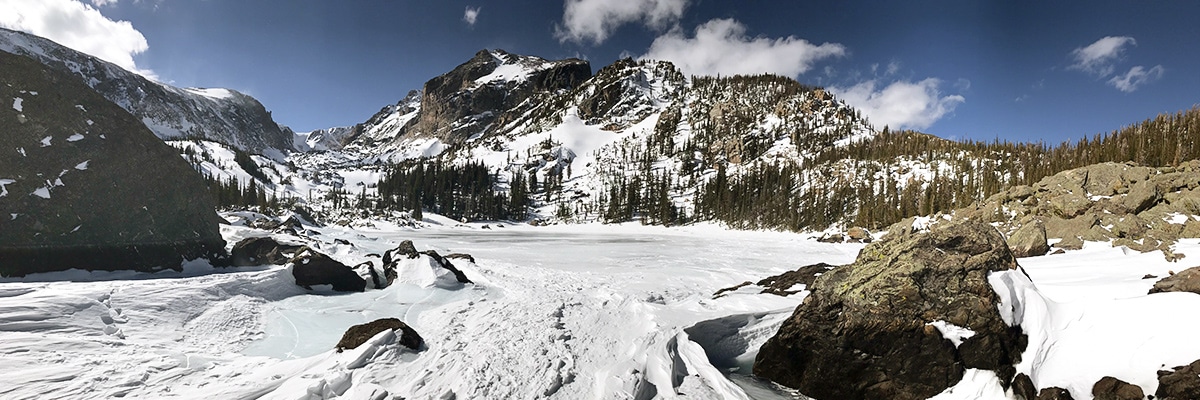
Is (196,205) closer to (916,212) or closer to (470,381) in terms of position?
(470,381)

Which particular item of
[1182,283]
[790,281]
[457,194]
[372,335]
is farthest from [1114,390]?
[457,194]

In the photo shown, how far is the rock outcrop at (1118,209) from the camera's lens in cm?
1206

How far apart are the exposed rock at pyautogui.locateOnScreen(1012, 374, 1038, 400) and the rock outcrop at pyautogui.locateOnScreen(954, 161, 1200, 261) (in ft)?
19.6

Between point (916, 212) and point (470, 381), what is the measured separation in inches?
1870

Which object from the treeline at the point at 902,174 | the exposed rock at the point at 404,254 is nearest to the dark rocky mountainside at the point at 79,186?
the exposed rock at the point at 404,254

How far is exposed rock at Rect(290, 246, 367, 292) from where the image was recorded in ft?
43.6

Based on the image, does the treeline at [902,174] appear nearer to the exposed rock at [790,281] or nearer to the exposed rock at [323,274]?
the exposed rock at [790,281]

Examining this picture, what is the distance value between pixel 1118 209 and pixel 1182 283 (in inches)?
558

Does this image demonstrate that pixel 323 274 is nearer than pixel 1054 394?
No

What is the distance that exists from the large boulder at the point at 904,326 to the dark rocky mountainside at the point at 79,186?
17.1 meters

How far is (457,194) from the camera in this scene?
341 ft

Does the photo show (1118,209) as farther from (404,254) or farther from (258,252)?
(258,252)

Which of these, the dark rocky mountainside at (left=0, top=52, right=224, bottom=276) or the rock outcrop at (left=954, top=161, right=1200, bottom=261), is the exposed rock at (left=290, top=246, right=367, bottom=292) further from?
the rock outcrop at (left=954, top=161, right=1200, bottom=261)

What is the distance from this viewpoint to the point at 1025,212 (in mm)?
20984
